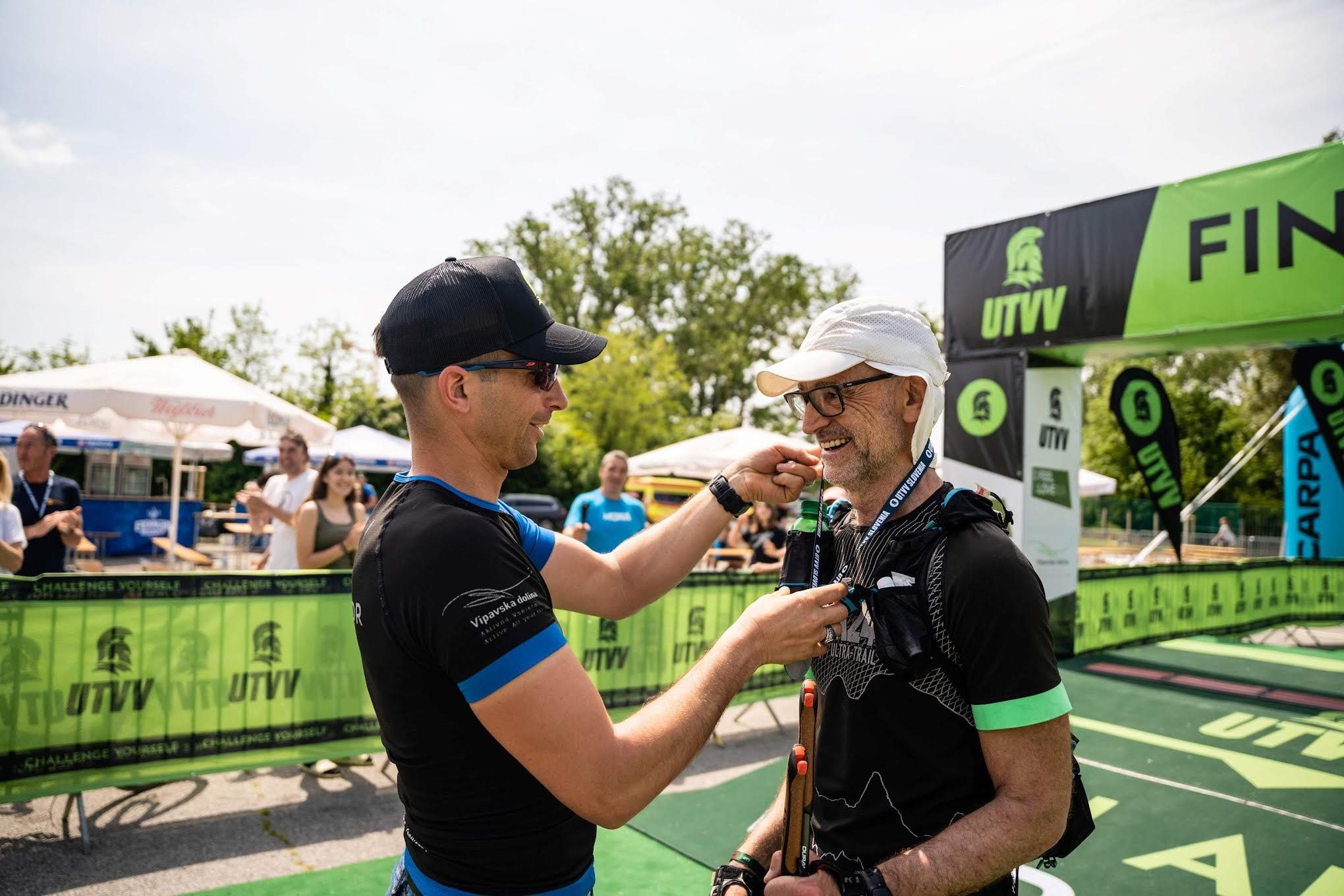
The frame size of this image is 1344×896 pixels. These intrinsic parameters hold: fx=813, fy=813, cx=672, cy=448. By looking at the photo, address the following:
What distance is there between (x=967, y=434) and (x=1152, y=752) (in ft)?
15.3

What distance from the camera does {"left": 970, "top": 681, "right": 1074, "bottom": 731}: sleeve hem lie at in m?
1.70

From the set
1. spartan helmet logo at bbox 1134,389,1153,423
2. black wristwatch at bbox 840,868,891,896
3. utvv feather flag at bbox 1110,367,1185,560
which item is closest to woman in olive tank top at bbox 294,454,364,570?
black wristwatch at bbox 840,868,891,896

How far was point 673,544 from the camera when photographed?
2.65 m

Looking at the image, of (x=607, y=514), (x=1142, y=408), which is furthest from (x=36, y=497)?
(x=1142, y=408)

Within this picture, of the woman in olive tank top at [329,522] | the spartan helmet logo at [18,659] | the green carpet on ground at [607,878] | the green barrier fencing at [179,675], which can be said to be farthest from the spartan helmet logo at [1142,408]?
the spartan helmet logo at [18,659]

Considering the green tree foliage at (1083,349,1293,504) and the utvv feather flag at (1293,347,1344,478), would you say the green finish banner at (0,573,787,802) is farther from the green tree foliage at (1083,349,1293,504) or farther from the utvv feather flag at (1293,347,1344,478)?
the green tree foliage at (1083,349,1293,504)

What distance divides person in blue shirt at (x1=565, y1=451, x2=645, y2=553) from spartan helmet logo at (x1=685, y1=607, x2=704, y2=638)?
1546mm

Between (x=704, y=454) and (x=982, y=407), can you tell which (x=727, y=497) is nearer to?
(x=982, y=407)

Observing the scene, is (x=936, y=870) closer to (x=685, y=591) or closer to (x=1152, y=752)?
(x=1152, y=752)

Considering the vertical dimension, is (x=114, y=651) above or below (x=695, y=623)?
above

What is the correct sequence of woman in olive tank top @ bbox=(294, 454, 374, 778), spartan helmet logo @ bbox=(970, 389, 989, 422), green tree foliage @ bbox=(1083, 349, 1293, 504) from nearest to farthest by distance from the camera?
woman in olive tank top @ bbox=(294, 454, 374, 778), spartan helmet logo @ bbox=(970, 389, 989, 422), green tree foliage @ bbox=(1083, 349, 1293, 504)

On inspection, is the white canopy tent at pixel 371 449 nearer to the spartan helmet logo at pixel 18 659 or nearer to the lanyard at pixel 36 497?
the lanyard at pixel 36 497

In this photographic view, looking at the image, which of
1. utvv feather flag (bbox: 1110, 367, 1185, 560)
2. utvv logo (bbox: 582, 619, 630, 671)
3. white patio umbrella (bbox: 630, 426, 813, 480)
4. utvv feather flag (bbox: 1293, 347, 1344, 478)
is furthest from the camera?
white patio umbrella (bbox: 630, 426, 813, 480)

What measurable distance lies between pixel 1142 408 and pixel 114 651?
40.0ft
